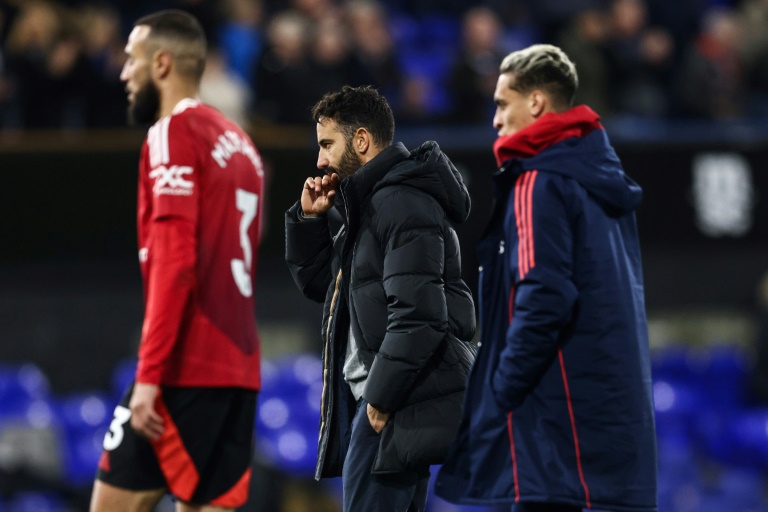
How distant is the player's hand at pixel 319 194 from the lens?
403 centimetres

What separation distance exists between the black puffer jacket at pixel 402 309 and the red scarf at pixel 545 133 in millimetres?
194

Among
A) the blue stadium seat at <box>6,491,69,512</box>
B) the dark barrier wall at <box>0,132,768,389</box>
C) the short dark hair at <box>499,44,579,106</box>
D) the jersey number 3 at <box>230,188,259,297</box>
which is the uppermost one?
the short dark hair at <box>499,44,579,106</box>

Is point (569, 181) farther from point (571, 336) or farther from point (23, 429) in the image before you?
point (23, 429)

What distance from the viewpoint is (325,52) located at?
34.4ft

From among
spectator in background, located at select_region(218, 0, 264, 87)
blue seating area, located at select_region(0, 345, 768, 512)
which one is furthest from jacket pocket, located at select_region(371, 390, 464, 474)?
spectator in background, located at select_region(218, 0, 264, 87)

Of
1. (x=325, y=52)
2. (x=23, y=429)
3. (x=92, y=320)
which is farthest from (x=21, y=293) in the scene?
(x=325, y=52)

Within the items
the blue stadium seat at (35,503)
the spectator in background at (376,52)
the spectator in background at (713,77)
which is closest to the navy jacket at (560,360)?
the blue stadium seat at (35,503)

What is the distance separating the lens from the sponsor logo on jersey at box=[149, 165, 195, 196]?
3977 millimetres

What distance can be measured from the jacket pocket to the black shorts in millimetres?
564

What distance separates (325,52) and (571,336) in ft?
23.4

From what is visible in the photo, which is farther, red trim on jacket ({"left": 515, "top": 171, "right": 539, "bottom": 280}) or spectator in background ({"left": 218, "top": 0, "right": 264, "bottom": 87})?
spectator in background ({"left": 218, "top": 0, "right": 264, "bottom": 87})

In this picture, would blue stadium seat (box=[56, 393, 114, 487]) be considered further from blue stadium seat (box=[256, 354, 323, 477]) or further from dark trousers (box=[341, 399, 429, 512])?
dark trousers (box=[341, 399, 429, 512])

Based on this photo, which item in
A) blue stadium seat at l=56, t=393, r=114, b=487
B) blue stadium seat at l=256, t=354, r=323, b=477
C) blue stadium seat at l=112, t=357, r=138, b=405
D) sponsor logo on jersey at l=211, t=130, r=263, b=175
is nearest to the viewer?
sponsor logo on jersey at l=211, t=130, r=263, b=175

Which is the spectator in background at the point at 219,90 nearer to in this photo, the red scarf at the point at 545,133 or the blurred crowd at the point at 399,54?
the blurred crowd at the point at 399,54
